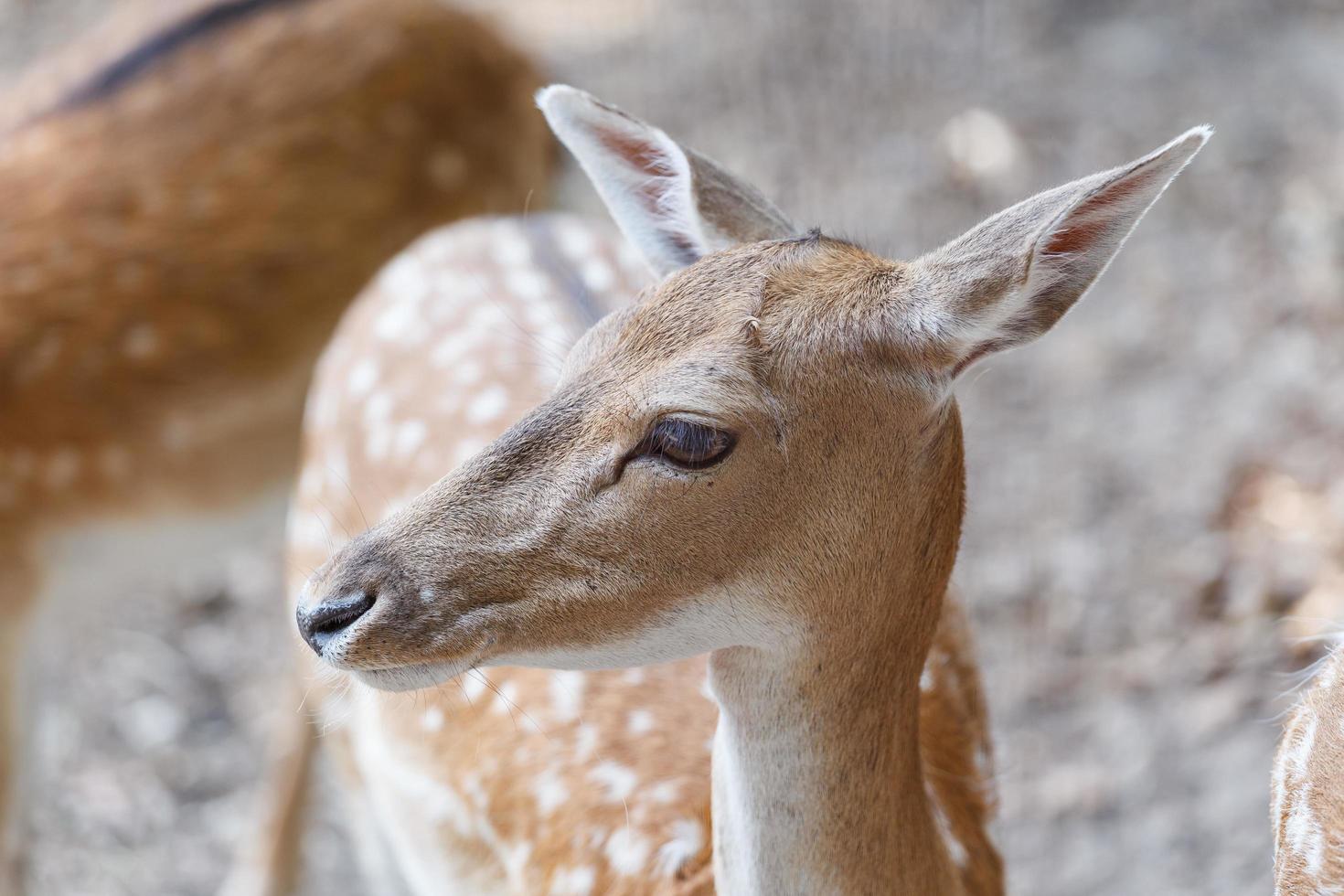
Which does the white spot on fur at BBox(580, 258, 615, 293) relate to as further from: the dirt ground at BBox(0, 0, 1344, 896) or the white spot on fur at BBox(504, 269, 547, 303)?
the dirt ground at BBox(0, 0, 1344, 896)

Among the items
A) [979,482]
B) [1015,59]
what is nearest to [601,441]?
[979,482]

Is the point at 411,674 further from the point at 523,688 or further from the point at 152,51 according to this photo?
the point at 152,51

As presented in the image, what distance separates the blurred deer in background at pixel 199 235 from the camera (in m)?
3.14

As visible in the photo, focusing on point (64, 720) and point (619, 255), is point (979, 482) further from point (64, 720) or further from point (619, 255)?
point (64, 720)

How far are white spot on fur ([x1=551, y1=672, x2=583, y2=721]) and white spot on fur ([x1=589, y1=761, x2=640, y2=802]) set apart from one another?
0.12 m

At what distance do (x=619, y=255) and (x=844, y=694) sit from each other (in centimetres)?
134

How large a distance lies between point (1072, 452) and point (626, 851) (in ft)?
7.16

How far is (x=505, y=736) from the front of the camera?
221cm

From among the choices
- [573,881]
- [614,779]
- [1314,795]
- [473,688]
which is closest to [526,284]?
[473,688]

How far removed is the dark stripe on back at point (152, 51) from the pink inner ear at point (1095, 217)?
253cm

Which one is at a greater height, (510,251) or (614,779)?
(510,251)

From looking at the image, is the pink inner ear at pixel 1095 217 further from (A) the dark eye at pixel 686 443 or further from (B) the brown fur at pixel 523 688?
(A) the dark eye at pixel 686 443

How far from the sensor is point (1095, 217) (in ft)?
4.70

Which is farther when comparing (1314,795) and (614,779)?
(614,779)
